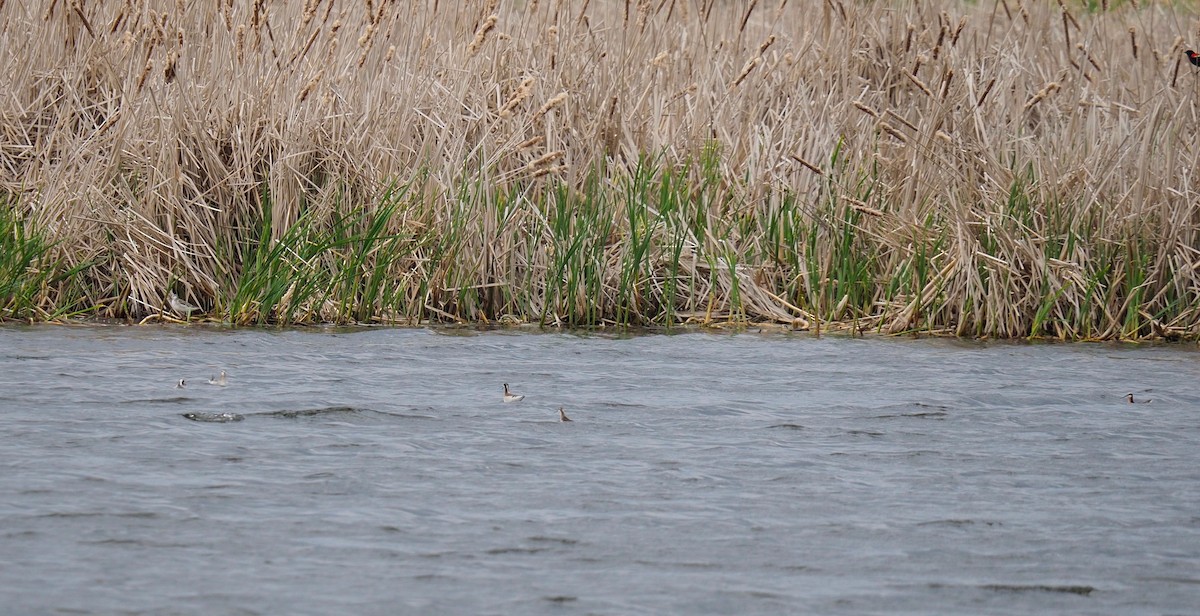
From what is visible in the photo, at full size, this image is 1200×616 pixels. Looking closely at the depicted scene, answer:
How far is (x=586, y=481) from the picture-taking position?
3750mm

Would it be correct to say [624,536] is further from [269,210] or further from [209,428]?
[269,210]

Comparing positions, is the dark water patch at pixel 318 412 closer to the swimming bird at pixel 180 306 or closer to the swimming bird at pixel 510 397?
the swimming bird at pixel 510 397

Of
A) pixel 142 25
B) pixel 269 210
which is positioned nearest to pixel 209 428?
pixel 269 210

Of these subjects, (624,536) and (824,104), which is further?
(824,104)

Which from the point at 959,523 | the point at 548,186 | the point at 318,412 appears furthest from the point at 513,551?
the point at 548,186

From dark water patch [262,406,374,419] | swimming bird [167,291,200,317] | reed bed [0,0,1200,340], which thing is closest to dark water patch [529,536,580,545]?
dark water patch [262,406,374,419]

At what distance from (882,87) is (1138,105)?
138cm

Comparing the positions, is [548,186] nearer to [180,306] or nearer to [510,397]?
[180,306]

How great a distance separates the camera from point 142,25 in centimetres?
740

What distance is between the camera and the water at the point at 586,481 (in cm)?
295

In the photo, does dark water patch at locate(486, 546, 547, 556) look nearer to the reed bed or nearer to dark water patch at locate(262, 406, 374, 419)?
dark water patch at locate(262, 406, 374, 419)

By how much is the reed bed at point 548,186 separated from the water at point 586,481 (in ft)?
2.51

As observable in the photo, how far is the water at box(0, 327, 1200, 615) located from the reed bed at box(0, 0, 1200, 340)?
2.51 ft

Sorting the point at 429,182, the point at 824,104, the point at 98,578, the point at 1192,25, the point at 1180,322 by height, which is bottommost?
the point at 98,578
